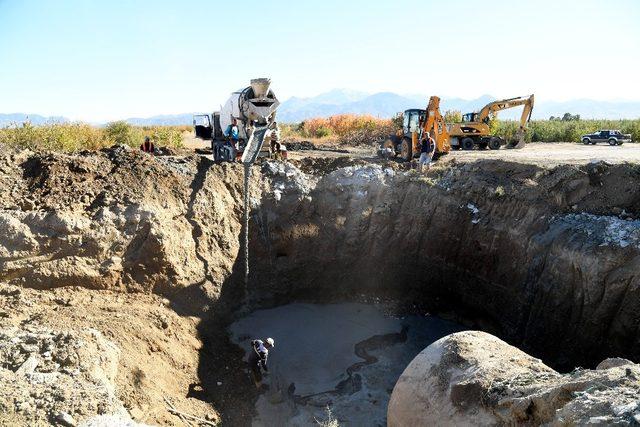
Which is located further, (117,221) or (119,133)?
(119,133)

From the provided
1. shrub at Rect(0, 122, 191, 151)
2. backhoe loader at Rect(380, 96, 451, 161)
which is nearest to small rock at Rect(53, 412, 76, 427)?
shrub at Rect(0, 122, 191, 151)

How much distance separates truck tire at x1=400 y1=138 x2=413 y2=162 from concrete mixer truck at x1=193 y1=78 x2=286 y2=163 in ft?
15.9

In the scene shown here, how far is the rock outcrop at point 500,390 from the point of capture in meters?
4.03

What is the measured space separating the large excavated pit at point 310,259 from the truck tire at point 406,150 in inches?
114

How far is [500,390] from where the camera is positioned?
16.3ft

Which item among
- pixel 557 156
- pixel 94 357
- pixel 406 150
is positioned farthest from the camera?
pixel 557 156

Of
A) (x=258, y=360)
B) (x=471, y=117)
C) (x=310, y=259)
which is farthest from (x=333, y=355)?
(x=471, y=117)

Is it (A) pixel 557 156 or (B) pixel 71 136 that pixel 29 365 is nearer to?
(B) pixel 71 136

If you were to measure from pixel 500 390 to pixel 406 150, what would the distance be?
1188 centimetres

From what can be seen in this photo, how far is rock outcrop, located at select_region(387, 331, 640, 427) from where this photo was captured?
4031 mm

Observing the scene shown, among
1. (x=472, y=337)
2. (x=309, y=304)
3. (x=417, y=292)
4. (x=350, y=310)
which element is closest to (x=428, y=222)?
(x=417, y=292)

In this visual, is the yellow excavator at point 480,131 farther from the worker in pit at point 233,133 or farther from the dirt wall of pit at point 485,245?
the worker in pit at point 233,133

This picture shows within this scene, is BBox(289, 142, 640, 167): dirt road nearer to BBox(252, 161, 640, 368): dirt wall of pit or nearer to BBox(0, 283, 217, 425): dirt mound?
BBox(252, 161, 640, 368): dirt wall of pit

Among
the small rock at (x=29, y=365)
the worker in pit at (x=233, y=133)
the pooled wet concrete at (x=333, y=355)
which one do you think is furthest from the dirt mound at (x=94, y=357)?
the worker in pit at (x=233, y=133)
